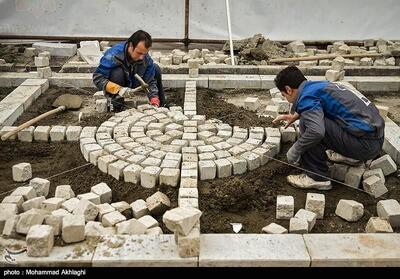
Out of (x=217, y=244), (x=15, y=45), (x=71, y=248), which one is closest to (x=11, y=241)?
(x=71, y=248)

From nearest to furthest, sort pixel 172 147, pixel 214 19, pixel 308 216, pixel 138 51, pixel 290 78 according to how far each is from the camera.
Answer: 1. pixel 308 216
2. pixel 290 78
3. pixel 172 147
4. pixel 138 51
5. pixel 214 19

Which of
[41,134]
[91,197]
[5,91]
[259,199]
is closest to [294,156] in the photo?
[259,199]

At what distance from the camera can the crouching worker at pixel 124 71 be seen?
6.52m

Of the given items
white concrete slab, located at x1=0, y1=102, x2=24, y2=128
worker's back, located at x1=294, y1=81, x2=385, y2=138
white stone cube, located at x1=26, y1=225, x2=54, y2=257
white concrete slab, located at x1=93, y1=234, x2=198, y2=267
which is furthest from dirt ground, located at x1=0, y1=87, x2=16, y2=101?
worker's back, located at x1=294, y1=81, x2=385, y2=138

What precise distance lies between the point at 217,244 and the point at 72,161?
8.00 ft

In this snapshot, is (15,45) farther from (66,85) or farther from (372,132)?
(372,132)

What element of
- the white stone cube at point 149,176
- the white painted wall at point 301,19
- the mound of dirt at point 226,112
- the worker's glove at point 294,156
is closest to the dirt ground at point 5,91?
the mound of dirt at point 226,112

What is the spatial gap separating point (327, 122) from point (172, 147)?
1786mm

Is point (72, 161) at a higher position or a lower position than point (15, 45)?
lower

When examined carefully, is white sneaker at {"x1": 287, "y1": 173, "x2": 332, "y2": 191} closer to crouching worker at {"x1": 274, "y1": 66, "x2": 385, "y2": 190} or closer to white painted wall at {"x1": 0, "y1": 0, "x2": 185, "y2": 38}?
crouching worker at {"x1": 274, "y1": 66, "x2": 385, "y2": 190}

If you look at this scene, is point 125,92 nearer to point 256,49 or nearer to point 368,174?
point 368,174

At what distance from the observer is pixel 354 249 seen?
3.84 metres

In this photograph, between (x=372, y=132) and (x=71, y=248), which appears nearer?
(x=71, y=248)

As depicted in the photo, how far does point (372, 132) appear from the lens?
189 inches
